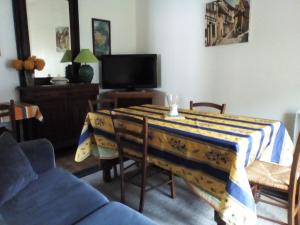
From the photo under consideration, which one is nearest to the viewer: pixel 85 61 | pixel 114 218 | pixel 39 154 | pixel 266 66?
pixel 114 218

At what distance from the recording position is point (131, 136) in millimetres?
2025

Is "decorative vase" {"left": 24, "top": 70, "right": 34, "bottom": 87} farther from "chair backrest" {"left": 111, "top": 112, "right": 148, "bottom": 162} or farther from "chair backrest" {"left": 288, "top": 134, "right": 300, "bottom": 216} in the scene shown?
"chair backrest" {"left": 288, "top": 134, "right": 300, "bottom": 216}

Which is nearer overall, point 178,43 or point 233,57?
point 233,57

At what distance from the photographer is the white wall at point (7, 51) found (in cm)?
298

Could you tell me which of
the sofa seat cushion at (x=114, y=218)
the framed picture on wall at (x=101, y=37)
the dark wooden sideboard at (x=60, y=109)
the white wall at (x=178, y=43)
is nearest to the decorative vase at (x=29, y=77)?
the dark wooden sideboard at (x=60, y=109)

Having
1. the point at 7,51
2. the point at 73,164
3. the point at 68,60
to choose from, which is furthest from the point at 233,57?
the point at 7,51

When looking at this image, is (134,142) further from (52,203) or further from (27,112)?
(27,112)

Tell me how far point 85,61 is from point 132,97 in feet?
3.14

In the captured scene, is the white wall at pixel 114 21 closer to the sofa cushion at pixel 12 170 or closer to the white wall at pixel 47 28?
the white wall at pixel 47 28

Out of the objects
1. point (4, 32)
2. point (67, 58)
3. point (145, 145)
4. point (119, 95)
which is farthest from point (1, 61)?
point (145, 145)

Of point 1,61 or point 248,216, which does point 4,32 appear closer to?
point 1,61

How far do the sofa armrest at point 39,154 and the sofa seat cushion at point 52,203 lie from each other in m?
0.15

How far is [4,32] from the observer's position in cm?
300

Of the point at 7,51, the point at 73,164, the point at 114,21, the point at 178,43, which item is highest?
the point at 114,21
